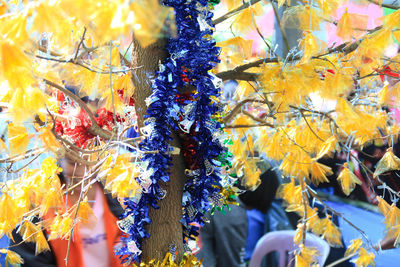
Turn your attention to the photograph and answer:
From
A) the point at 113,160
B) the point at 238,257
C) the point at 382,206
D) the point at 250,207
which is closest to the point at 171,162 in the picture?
the point at 113,160

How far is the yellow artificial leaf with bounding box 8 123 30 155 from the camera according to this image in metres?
0.75

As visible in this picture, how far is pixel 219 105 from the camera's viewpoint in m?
0.86

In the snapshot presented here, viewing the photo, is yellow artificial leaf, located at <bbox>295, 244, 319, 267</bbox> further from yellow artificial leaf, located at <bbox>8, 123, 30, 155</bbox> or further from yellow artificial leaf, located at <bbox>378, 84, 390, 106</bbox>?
yellow artificial leaf, located at <bbox>8, 123, 30, 155</bbox>

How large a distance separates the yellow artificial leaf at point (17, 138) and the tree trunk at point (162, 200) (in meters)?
0.25

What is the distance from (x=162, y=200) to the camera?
34.1 inches

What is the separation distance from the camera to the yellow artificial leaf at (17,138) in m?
0.75

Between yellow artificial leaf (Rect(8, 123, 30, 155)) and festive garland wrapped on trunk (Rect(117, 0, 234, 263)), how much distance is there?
0.24 metres

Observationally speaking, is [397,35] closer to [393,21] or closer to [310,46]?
[393,21]

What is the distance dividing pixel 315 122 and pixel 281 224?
1.11 m

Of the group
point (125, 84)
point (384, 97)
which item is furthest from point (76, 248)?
A: point (384, 97)

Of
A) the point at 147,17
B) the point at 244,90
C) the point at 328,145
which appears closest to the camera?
the point at 147,17

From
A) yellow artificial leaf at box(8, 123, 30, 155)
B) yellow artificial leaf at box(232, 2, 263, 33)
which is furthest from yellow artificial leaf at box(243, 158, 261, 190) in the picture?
yellow artificial leaf at box(8, 123, 30, 155)

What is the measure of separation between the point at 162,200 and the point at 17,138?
342mm

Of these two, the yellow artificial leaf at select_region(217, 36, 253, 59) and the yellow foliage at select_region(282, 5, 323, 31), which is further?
the yellow artificial leaf at select_region(217, 36, 253, 59)
